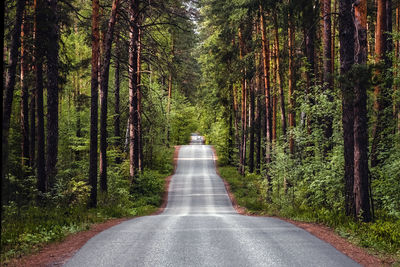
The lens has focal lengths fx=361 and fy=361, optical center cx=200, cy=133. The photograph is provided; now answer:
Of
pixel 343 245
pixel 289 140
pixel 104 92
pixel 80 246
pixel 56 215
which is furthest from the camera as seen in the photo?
pixel 289 140

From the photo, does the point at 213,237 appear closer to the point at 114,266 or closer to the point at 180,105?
the point at 114,266

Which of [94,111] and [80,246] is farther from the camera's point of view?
[94,111]

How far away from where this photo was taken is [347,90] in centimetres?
1061

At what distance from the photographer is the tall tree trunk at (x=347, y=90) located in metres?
11.4

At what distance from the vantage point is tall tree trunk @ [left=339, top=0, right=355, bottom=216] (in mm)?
11414

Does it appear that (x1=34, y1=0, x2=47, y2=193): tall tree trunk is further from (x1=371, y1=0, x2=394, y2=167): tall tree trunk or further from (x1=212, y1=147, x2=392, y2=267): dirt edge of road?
(x1=371, y1=0, x2=394, y2=167): tall tree trunk

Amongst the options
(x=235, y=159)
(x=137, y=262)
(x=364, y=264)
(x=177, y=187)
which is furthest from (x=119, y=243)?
(x=235, y=159)

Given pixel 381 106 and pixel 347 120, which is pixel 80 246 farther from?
pixel 381 106

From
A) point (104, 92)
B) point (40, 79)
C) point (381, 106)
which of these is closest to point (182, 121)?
point (104, 92)

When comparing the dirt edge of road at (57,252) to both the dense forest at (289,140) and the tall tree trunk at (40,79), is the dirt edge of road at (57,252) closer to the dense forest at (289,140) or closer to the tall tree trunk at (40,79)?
the dense forest at (289,140)

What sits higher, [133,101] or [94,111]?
[133,101]

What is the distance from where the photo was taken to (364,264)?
274 inches

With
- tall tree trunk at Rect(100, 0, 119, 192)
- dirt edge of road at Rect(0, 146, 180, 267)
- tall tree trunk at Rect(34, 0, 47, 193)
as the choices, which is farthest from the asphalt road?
tall tree trunk at Rect(100, 0, 119, 192)

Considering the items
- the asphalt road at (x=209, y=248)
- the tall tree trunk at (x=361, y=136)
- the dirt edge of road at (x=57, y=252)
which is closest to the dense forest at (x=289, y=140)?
the tall tree trunk at (x=361, y=136)
